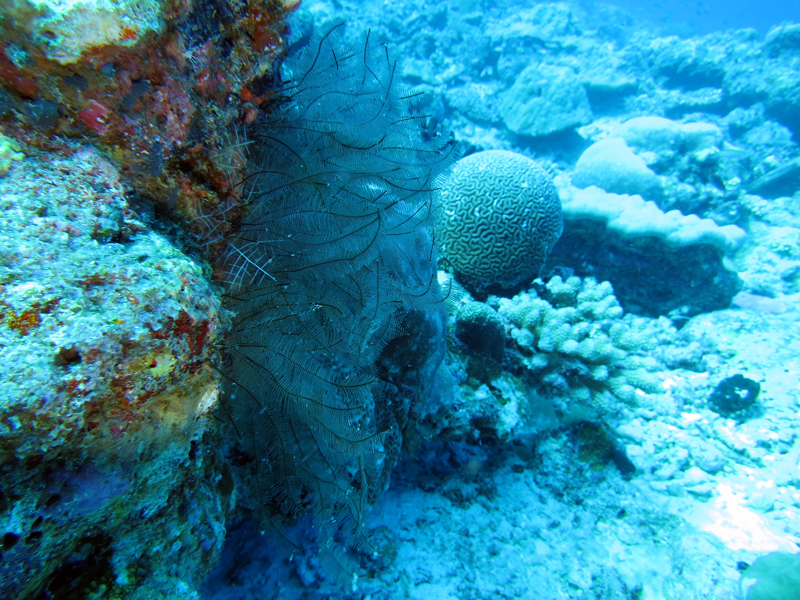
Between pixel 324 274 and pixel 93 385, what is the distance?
111 cm

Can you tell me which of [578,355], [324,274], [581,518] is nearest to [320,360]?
[324,274]

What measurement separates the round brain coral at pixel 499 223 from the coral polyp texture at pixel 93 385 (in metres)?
4.56

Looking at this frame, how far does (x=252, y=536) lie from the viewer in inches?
104

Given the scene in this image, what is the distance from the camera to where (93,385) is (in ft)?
3.70

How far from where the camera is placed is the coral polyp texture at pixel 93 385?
1.03 m

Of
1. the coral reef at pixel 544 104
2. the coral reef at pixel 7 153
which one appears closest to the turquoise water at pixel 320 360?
the coral reef at pixel 7 153

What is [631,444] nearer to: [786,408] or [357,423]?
[786,408]

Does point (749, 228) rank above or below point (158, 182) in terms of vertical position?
above

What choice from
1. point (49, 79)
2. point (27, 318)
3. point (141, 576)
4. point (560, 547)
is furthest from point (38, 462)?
point (560, 547)

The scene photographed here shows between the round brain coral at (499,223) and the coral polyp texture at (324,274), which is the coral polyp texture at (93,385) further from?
the round brain coral at (499,223)

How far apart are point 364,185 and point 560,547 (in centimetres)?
373

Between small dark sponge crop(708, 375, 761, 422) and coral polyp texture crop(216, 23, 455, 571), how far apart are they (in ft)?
18.4

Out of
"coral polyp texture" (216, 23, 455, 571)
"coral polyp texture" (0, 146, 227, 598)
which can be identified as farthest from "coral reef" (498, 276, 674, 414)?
"coral polyp texture" (0, 146, 227, 598)

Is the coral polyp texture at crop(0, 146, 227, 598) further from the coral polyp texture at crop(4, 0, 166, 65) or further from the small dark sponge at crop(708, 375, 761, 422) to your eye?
the small dark sponge at crop(708, 375, 761, 422)
